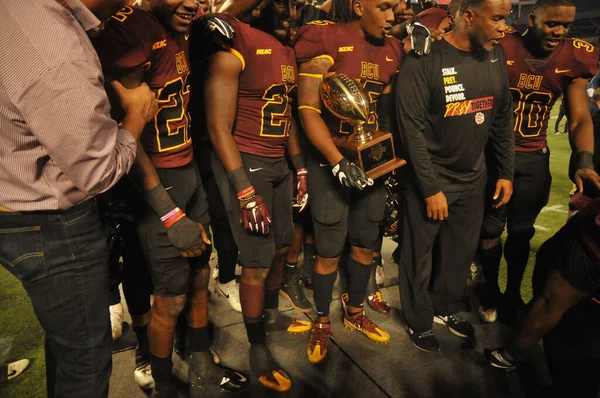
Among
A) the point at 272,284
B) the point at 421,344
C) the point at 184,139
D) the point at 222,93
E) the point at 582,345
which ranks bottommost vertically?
the point at 421,344

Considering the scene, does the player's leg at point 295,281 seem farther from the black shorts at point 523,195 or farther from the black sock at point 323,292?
the black shorts at point 523,195

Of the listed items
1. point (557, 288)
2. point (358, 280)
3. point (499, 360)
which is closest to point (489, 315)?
point (499, 360)

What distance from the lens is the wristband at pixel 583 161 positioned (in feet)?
9.57

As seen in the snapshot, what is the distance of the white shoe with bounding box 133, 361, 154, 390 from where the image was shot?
2.49m

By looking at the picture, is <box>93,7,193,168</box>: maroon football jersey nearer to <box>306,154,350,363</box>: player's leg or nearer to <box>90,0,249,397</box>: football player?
<box>90,0,249,397</box>: football player

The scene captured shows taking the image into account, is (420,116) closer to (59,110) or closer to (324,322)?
(324,322)

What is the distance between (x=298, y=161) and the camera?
301 cm

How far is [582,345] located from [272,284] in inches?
73.9

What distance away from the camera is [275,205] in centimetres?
272

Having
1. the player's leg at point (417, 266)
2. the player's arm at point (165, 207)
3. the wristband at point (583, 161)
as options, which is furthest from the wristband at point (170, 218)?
the wristband at point (583, 161)

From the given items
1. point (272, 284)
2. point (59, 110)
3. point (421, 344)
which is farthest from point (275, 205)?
point (59, 110)

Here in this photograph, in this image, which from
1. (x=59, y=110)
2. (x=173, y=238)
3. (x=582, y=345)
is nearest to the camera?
(x=59, y=110)

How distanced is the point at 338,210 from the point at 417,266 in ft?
2.24

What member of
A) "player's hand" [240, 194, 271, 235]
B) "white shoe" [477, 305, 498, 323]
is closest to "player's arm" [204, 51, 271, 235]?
"player's hand" [240, 194, 271, 235]
